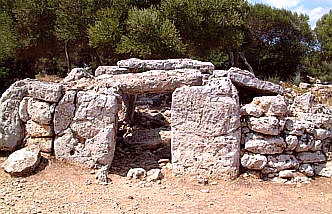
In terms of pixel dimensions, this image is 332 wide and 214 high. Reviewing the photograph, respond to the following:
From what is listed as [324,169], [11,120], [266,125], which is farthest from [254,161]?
[11,120]

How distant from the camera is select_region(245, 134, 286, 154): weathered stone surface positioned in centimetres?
682

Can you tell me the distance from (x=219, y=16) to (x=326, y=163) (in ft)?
24.6

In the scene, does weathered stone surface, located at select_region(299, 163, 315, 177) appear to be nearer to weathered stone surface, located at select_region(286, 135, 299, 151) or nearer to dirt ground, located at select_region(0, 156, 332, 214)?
dirt ground, located at select_region(0, 156, 332, 214)

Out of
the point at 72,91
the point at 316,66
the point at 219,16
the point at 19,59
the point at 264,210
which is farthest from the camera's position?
the point at 316,66

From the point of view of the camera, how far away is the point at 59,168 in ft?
22.2

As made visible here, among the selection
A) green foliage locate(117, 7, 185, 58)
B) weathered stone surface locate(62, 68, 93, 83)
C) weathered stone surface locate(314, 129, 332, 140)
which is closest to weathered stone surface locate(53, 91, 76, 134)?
weathered stone surface locate(62, 68, 93, 83)

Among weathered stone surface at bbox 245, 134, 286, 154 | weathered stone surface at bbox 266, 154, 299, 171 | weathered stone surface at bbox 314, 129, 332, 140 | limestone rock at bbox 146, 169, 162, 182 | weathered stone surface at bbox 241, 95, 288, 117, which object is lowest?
limestone rock at bbox 146, 169, 162, 182

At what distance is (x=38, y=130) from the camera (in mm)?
7105

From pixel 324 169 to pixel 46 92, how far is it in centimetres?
490

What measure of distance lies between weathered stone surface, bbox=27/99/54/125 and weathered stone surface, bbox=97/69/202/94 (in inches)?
38.1

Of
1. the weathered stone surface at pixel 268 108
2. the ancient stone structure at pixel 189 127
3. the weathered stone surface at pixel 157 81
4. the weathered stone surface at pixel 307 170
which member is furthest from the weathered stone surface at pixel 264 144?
the weathered stone surface at pixel 157 81

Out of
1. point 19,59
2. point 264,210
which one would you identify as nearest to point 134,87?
point 264,210

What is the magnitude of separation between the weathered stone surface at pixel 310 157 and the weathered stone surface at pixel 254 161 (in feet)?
2.41

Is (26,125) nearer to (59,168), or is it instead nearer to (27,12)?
(59,168)
